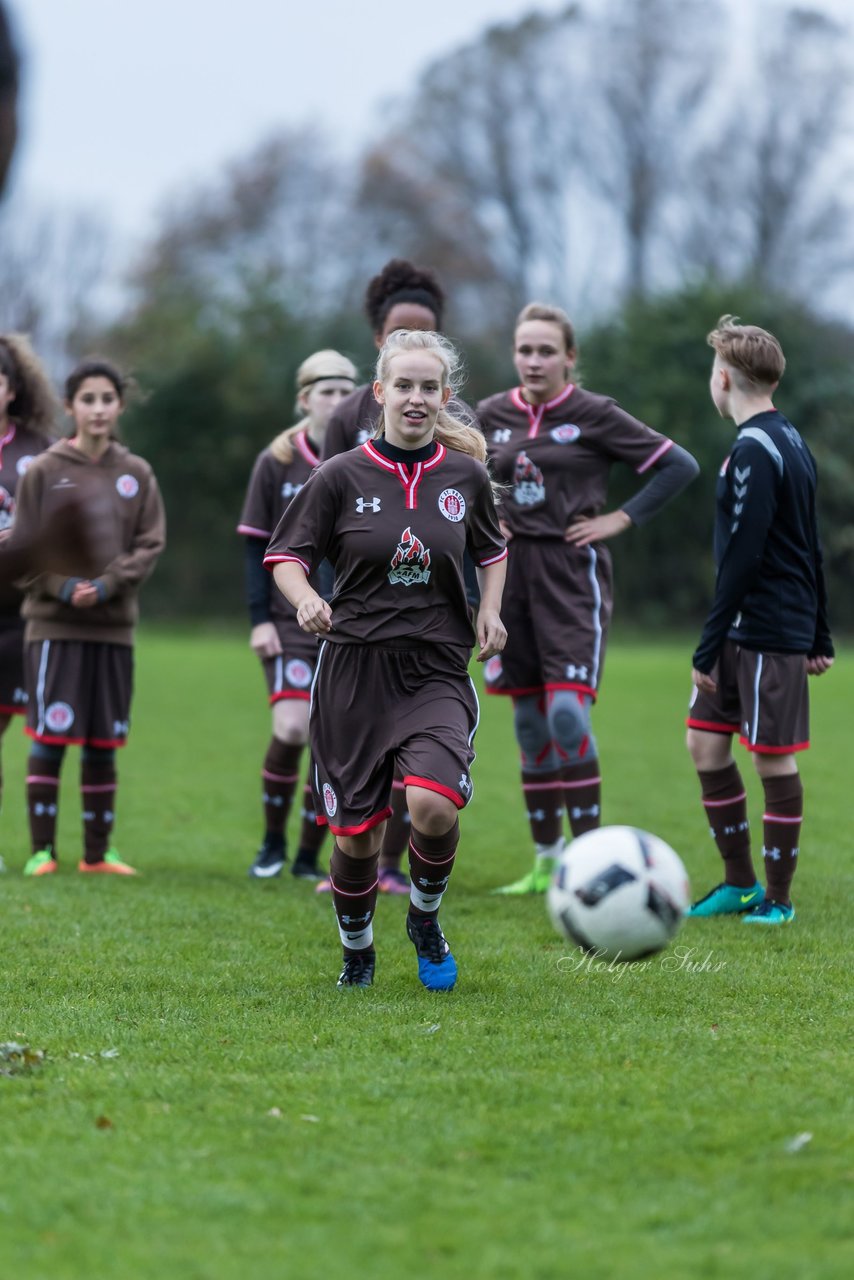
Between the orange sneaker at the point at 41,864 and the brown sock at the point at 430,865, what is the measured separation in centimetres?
305

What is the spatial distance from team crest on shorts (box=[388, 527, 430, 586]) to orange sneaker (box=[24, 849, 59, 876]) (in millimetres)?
3293

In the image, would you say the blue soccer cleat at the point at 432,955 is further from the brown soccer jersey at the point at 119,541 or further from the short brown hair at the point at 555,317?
the short brown hair at the point at 555,317

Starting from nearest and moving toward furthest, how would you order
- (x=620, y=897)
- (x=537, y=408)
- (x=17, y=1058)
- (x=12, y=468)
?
(x=17, y=1058) → (x=620, y=897) → (x=537, y=408) → (x=12, y=468)

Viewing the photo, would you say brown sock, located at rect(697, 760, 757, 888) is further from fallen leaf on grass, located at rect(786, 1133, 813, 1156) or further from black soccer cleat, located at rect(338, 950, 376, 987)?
fallen leaf on grass, located at rect(786, 1133, 813, 1156)

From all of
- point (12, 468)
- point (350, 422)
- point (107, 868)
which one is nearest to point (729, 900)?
point (350, 422)

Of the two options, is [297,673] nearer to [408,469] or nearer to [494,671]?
[494,671]

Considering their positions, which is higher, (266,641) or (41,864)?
(266,641)

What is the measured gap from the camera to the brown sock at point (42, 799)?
783cm

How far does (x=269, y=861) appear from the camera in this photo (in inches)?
311

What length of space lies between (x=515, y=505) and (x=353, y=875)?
2445 mm

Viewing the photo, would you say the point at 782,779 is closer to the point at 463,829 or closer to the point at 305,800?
the point at 305,800

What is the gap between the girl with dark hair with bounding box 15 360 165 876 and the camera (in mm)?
7547

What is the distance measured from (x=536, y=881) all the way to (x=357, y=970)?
85.5 inches

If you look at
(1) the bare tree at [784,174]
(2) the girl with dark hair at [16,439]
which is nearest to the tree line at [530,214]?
(1) the bare tree at [784,174]
